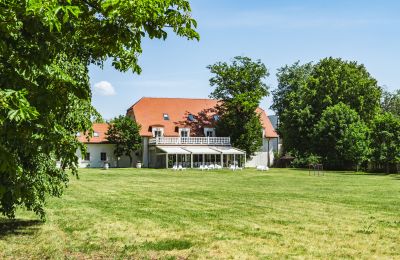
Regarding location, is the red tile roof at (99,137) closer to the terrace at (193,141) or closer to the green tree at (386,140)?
the terrace at (193,141)

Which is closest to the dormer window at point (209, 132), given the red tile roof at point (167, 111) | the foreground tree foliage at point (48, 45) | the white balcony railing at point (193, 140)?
the white balcony railing at point (193, 140)

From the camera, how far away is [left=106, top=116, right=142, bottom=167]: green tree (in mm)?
65125

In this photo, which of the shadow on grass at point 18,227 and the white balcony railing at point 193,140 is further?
the white balcony railing at point 193,140

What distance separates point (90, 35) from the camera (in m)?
5.75

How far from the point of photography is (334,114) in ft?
216

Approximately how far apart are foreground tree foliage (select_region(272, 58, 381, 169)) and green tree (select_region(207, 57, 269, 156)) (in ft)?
22.4

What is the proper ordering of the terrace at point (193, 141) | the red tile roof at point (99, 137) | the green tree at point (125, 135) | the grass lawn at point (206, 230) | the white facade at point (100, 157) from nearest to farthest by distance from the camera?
the grass lawn at point (206, 230) < the green tree at point (125, 135) < the terrace at point (193, 141) < the white facade at point (100, 157) < the red tile roof at point (99, 137)

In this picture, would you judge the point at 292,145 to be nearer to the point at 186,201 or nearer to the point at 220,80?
the point at 220,80

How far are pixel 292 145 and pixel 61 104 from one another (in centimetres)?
6969

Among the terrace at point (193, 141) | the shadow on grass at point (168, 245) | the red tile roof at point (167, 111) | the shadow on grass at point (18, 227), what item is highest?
the red tile roof at point (167, 111)

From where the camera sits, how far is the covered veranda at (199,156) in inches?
2476

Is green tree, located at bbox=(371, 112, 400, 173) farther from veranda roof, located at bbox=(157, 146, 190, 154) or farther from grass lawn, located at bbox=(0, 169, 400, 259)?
grass lawn, located at bbox=(0, 169, 400, 259)

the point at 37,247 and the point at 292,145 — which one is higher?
the point at 292,145

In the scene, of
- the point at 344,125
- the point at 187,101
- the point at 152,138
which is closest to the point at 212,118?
the point at 187,101
